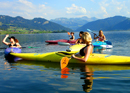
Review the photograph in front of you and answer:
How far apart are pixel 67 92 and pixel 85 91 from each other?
670 mm

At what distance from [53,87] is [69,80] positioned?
1.04 metres

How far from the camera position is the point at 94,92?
5227 millimetres

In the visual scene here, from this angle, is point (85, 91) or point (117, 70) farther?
point (117, 70)

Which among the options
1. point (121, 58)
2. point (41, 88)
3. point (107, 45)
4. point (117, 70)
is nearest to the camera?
point (41, 88)

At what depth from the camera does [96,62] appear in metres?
9.34

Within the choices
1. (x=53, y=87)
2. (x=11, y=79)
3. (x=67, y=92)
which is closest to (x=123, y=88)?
(x=67, y=92)

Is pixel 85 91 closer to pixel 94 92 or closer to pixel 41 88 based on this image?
pixel 94 92

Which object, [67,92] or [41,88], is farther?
[41,88]

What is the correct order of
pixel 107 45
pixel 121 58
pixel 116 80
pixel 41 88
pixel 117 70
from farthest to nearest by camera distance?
pixel 107 45, pixel 121 58, pixel 117 70, pixel 116 80, pixel 41 88

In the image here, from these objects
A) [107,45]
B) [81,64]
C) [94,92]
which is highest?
[107,45]

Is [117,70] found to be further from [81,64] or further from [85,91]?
[85,91]

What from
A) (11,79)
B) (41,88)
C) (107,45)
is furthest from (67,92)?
(107,45)

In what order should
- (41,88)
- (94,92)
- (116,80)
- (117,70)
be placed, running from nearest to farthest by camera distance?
1. (94,92)
2. (41,88)
3. (116,80)
4. (117,70)

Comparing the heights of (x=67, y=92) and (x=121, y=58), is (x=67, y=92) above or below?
below
